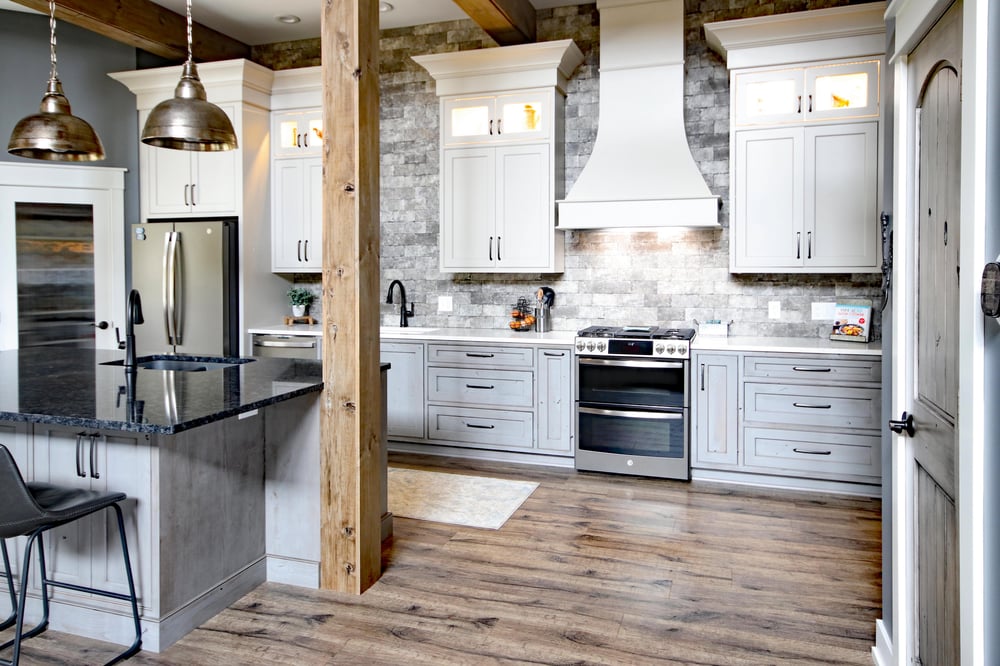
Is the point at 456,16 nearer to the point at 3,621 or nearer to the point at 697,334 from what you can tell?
the point at 697,334

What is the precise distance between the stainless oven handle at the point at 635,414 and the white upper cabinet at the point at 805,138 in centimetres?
103

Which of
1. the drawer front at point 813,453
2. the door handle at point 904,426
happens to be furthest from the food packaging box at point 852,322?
the door handle at point 904,426

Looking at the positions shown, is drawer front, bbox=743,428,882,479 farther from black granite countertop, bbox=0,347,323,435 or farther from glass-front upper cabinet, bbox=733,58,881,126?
black granite countertop, bbox=0,347,323,435

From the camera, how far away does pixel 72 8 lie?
4480 millimetres

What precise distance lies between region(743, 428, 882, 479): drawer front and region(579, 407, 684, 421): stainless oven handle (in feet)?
1.44

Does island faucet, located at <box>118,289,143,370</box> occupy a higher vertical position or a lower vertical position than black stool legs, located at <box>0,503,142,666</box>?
higher

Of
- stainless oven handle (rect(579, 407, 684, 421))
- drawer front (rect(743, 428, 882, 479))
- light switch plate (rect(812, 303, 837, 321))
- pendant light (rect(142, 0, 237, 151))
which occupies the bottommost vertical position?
drawer front (rect(743, 428, 882, 479))

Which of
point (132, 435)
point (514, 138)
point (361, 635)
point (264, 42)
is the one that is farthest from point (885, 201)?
point (264, 42)

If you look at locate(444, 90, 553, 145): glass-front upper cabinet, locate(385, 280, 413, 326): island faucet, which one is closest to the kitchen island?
locate(385, 280, 413, 326): island faucet

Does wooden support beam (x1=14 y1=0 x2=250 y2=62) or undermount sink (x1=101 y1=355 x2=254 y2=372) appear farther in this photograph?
wooden support beam (x1=14 y1=0 x2=250 y2=62)

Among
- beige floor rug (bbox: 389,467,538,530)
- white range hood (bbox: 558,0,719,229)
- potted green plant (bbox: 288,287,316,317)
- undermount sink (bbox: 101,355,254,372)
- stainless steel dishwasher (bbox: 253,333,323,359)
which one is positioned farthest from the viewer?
potted green plant (bbox: 288,287,316,317)

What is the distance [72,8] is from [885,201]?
4.67 metres

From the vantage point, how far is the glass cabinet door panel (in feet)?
14.6

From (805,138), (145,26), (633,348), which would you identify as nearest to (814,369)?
(633,348)
